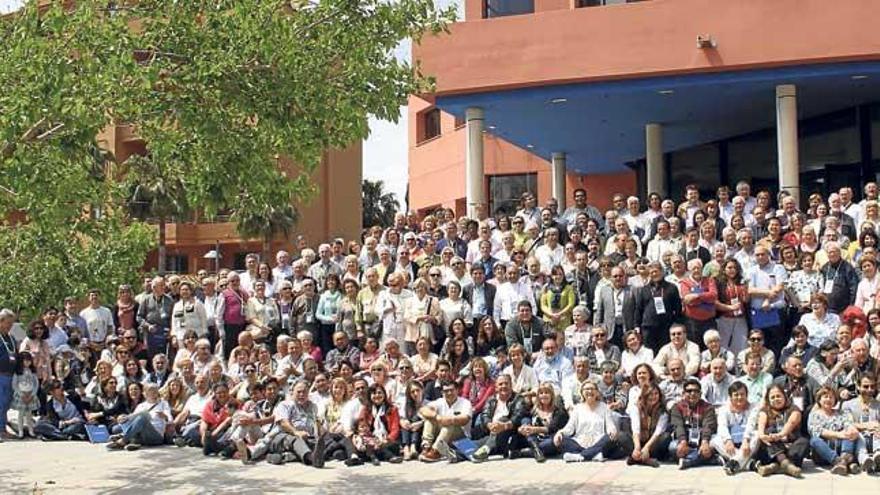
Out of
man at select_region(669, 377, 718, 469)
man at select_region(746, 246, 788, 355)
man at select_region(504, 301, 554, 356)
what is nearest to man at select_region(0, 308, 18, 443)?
man at select_region(504, 301, 554, 356)

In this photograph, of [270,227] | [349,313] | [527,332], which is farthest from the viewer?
[270,227]

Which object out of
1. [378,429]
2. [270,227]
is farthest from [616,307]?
[270,227]

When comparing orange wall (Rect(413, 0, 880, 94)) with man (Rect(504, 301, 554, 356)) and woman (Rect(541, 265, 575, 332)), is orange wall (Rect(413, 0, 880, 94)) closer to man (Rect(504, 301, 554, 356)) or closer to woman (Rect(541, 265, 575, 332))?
woman (Rect(541, 265, 575, 332))

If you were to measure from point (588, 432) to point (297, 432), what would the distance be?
3203 millimetres

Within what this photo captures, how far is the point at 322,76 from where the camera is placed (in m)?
8.41

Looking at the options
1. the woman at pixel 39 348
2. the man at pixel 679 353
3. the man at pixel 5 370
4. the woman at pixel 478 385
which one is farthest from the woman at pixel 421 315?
the man at pixel 5 370

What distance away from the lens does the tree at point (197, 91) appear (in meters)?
7.22

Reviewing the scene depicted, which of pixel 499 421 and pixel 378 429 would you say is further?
pixel 378 429

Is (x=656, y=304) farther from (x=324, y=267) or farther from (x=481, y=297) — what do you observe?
A: (x=324, y=267)

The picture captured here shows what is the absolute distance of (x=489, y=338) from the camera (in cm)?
1204

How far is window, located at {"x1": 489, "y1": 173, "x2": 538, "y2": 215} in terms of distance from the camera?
90.1 ft

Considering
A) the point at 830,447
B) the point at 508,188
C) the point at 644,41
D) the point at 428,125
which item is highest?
the point at 428,125

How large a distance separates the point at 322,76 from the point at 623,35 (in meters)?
9.54

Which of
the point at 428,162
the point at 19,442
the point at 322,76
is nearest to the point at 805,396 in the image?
the point at 322,76
